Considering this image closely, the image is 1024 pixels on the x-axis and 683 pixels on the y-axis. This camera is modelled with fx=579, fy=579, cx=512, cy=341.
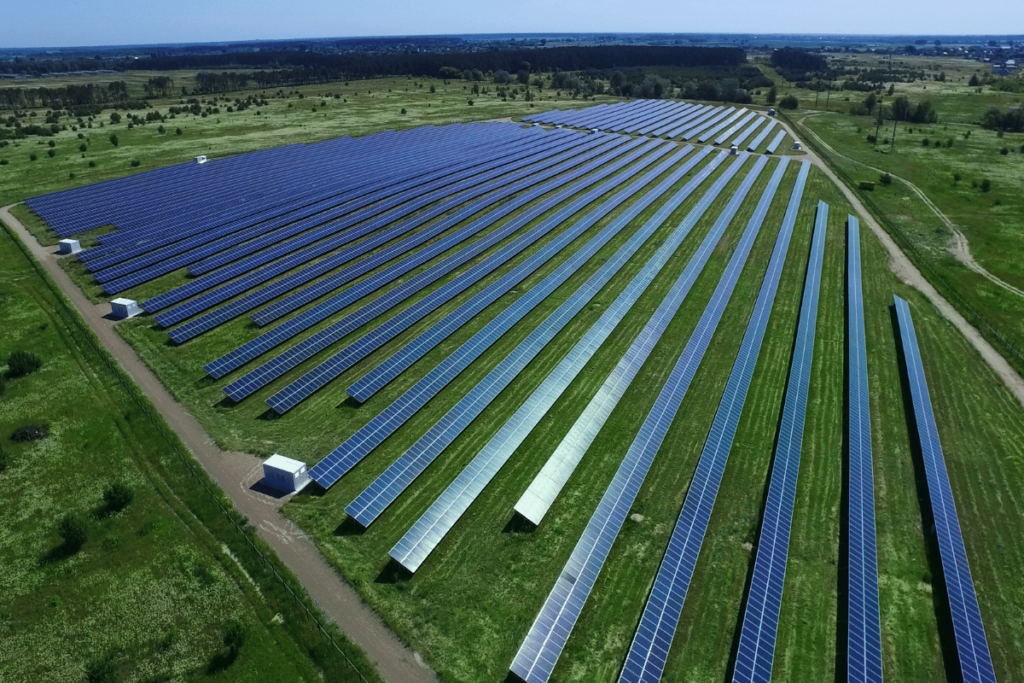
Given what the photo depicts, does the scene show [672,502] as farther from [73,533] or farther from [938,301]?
[938,301]

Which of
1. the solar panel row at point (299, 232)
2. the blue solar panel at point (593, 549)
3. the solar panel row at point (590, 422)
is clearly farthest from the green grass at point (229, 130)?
the blue solar panel at point (593, 549)

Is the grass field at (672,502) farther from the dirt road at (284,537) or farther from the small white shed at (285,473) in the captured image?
the small white shed at (285,473)

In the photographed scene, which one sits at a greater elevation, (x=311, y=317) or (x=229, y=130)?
(x=229, y=130)

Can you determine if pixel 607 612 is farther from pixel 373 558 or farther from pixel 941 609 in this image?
pixel 941 609

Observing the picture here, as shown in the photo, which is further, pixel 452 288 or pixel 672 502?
pixel 452 288

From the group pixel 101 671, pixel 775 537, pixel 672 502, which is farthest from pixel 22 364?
pixel 775 537

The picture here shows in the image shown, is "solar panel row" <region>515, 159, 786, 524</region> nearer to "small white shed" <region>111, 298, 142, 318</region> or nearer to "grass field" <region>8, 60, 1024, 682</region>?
"grass field" <region>8, 60, 1024, 682</region>
